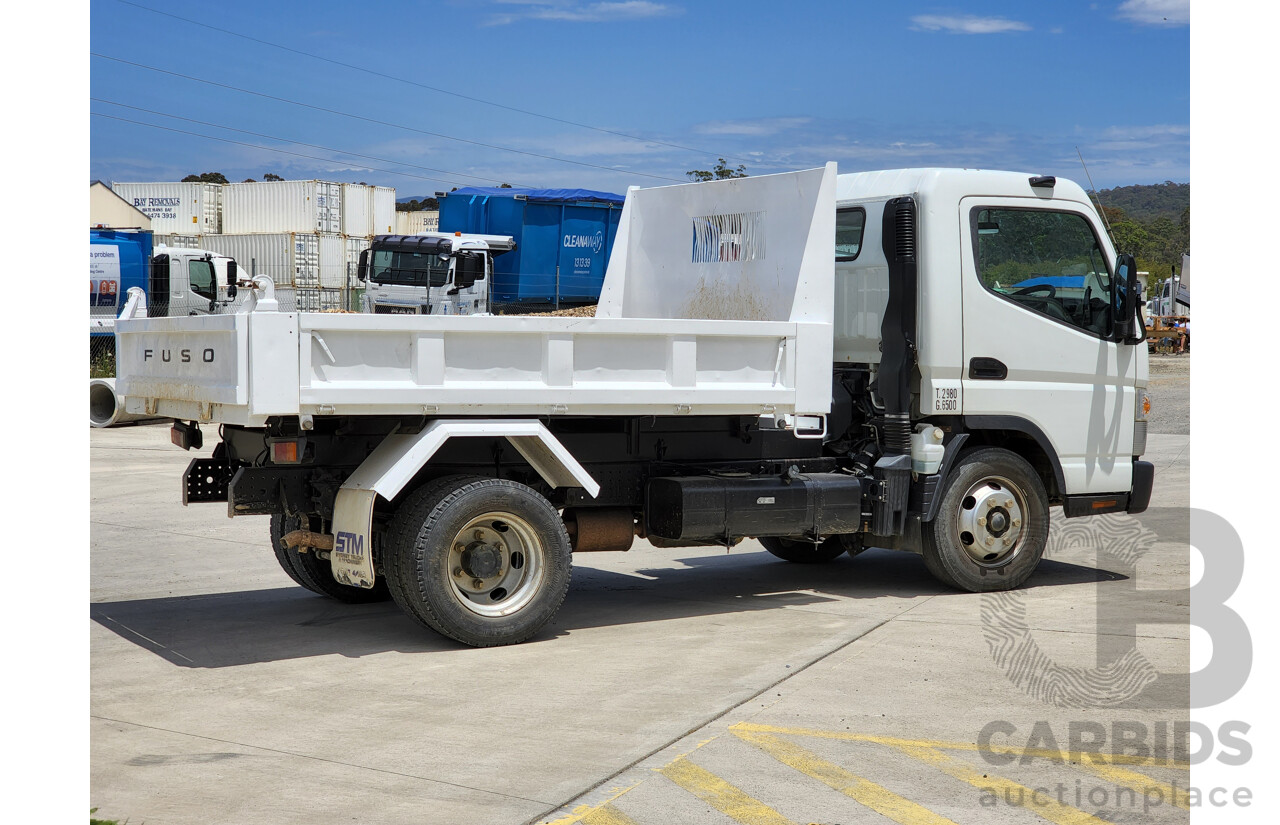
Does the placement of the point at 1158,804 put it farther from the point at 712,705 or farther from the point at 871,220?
the point at 871,220

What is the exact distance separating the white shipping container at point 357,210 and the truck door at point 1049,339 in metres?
40.1

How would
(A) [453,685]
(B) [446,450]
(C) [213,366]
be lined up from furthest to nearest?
(B) [446,450], (C) [213,366], (A) [453,685]

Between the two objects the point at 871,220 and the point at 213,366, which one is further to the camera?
the point at 871,220

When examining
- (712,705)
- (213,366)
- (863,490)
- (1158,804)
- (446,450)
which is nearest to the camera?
(1158,804)

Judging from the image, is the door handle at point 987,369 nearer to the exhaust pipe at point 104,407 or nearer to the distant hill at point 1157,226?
the exhaust pipe at point 104,407

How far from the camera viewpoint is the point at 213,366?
6.70 meters

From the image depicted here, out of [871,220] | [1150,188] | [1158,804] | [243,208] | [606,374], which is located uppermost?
[1150,188]

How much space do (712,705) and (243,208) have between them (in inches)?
1747

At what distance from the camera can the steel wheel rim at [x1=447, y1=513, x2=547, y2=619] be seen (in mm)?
6973

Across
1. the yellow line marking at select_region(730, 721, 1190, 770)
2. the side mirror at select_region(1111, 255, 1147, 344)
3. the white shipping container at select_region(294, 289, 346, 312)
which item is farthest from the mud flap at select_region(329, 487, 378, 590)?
the white shipping container at select_region(294, 289, 346, 312)

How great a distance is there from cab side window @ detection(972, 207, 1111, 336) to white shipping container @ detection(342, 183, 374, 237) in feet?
131

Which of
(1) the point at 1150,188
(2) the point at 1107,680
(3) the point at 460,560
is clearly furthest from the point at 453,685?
(1) the point at 1150,188

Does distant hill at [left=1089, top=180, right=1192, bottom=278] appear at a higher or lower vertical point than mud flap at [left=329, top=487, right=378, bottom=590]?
higher

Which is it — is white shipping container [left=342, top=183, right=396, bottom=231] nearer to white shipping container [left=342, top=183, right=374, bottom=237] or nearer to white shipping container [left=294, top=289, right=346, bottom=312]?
white shipping container [left=342, top=183, right=374, bottom=237]
